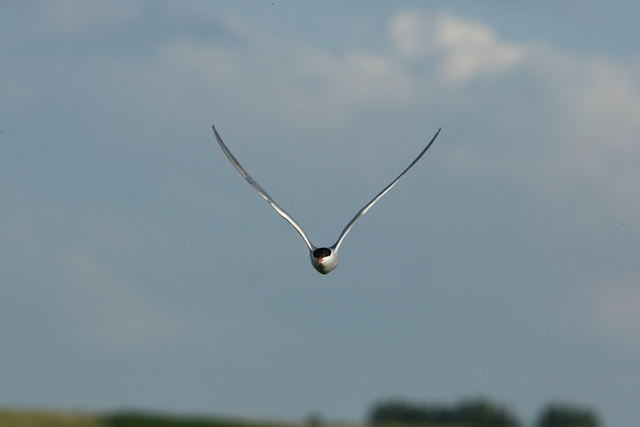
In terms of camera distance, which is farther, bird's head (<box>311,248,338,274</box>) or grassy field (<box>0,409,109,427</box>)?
grassy field (<box>0,409,109,427</box>)

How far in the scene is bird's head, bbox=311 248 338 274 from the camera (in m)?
75.1

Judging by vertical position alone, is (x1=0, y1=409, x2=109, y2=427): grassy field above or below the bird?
below

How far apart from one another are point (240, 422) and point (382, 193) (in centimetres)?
907

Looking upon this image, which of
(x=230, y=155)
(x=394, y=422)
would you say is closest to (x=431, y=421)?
(x=394, y=422)

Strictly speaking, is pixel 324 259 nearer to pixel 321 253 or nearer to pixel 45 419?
pixel 321 253

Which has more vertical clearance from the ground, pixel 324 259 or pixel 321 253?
pixel 321 253

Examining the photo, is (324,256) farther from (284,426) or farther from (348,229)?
(284,426)

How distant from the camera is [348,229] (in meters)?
76.7

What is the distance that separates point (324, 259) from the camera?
75.1 metres

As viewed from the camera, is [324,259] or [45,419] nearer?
[324,259]

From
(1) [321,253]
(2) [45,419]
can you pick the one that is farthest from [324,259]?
(2) [45,419]

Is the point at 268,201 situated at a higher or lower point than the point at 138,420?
higher

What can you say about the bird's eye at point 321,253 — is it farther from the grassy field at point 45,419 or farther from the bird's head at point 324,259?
the grassy field at point 45,419

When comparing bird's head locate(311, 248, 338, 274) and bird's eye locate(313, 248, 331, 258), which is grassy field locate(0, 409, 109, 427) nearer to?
bird's head locate(311, 248, 338, 274)
